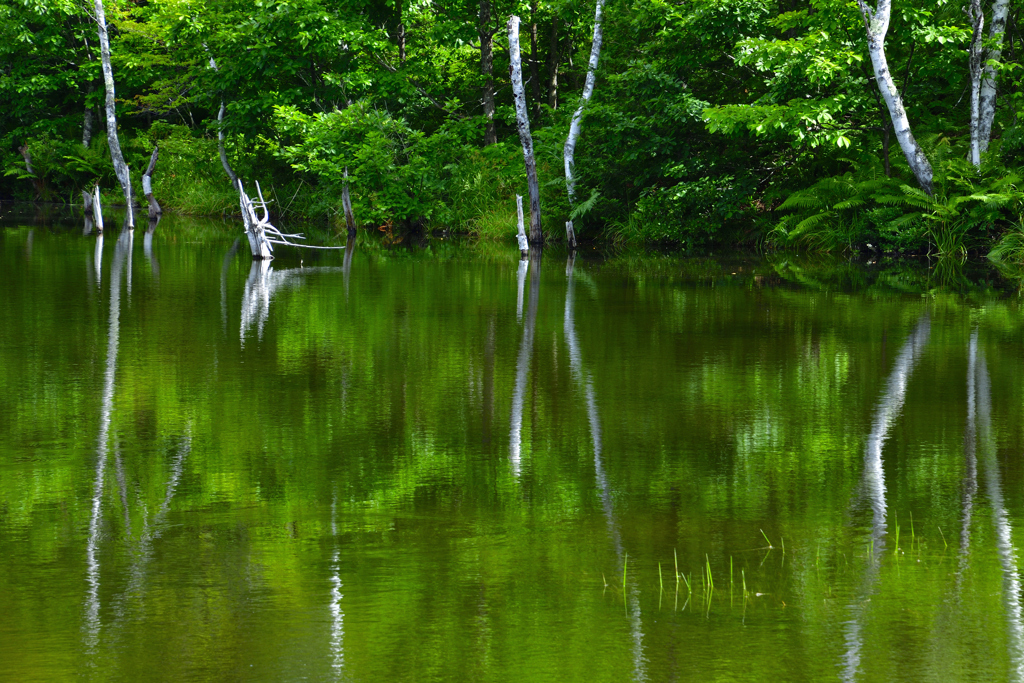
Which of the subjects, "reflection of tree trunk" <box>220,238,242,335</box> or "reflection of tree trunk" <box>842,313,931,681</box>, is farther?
"reflection of tree trunk" <box>220,238,242,335</box>

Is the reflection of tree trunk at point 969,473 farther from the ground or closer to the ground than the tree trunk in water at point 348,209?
closer to the ground

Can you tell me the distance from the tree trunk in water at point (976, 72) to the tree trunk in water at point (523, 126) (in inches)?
350

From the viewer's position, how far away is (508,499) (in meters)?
6.24

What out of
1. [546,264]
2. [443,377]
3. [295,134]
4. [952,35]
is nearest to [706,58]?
[952,35]

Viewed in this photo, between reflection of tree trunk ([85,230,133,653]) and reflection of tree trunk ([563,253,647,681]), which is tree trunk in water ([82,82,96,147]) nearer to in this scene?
reflection of tree trunk ([85,230,133,653])

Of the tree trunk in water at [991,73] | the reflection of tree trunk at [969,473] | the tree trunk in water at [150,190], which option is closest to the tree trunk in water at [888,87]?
the tree trunk in water at [991,73]

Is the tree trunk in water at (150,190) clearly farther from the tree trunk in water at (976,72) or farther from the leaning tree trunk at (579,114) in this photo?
the tree trunk in water at (976,72)

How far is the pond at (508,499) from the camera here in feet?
14.2

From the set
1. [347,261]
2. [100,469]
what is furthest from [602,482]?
[347,261]

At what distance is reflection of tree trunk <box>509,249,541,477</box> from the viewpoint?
7.33 m

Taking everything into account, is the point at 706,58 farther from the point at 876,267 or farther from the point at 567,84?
the point at 567,84

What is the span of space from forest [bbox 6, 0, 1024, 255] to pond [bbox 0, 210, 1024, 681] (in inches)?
438

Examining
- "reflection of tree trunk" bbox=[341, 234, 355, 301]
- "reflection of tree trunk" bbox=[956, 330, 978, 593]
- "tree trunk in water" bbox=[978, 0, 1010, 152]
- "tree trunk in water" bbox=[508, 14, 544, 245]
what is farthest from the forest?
"reflection of tree trunk" bbox=[956, 330, 978, 593]

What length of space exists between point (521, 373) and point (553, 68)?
25831 millimetres
